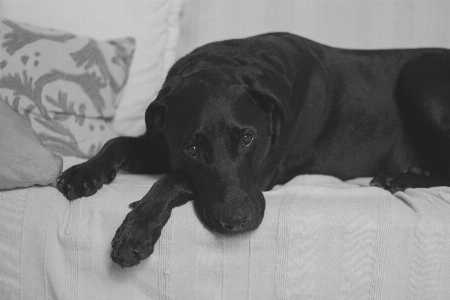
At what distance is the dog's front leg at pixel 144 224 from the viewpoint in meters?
1.80

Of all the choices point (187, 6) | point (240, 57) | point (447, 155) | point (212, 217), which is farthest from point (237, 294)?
point (187, 6)

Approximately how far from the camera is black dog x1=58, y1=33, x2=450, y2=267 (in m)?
1.87

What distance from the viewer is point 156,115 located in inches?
82.2

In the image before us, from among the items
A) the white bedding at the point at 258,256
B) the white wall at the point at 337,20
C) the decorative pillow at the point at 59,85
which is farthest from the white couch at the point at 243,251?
the white wall at the point at 337,20

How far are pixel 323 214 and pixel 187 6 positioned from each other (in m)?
1.54

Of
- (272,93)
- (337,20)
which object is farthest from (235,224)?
(337,20)

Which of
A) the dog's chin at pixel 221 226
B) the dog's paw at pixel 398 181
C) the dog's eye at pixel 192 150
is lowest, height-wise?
the dog's paw at pixel 398 181

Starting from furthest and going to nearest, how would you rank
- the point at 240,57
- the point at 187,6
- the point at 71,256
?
the point at 187,6 → the point at 240,57 → the point at 71,256

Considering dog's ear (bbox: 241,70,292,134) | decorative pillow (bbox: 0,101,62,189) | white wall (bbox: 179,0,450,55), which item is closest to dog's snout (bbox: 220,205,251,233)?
dog's ear (bbox: 241,70,292,134)

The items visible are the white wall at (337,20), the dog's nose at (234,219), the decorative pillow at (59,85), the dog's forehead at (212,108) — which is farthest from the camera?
the white wall at (337,20)

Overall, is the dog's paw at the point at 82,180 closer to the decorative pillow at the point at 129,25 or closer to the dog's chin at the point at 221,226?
the dog's chin at the point at 221,226

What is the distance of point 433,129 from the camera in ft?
7.96

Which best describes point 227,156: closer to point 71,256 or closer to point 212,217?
point 212,217

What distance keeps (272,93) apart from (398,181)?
2.08ft
